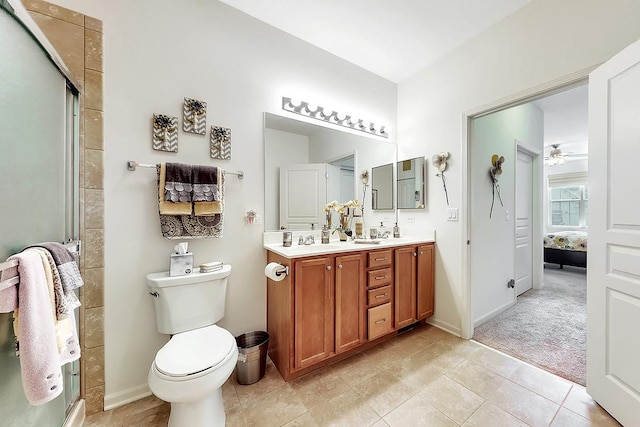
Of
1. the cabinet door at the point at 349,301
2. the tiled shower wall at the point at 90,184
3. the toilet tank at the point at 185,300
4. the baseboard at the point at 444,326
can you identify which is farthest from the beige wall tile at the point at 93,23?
the baseboard at the point at 444,326

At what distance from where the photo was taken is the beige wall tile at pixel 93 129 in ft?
4.53

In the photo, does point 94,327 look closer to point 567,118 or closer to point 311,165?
point 311,165

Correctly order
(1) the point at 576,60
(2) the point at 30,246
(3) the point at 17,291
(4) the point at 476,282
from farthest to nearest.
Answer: (4) the point at 476,282 → (1) the point at 576,60 → (2) the point at 30,246 → (3) the point at 17,291

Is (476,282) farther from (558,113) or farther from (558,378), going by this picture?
(558,113)

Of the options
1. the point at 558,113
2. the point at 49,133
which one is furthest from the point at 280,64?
the point at 558,113

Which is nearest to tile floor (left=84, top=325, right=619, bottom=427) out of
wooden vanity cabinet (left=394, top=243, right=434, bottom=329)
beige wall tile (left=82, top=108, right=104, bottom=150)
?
wooden vanity cabinet (left=394, top=243, right=434, bottom=329)

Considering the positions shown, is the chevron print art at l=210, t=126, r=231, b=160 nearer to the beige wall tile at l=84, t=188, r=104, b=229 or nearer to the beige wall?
the beige wall tile at l=84, t=188, r=104, b=229

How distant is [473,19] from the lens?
6.35ft

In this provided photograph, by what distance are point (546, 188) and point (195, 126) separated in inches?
315

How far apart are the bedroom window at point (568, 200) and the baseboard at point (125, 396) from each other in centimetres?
831

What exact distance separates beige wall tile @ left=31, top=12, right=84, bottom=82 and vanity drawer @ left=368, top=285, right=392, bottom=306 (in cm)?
238

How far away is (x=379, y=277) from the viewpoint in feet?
6.50

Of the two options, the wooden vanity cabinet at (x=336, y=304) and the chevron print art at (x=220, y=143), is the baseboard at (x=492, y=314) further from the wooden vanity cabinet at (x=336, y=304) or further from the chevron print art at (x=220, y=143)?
the chevron print art at (x=220, y=143)

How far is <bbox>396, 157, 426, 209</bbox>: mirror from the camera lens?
255 cm
